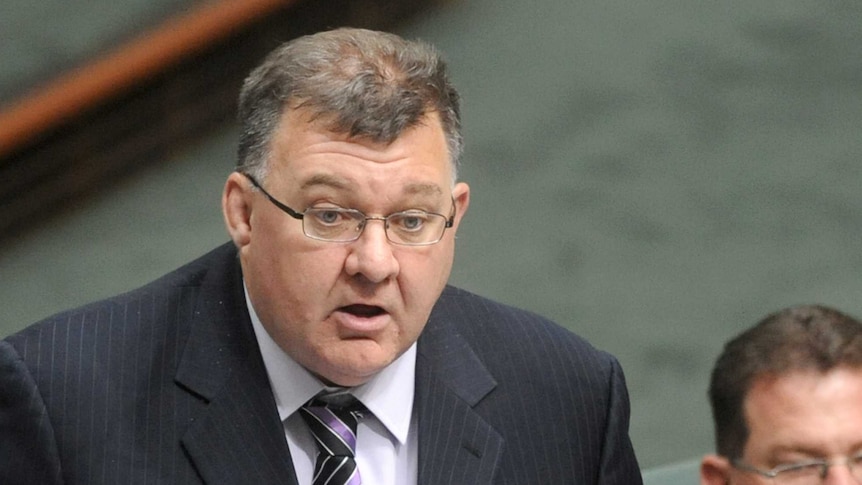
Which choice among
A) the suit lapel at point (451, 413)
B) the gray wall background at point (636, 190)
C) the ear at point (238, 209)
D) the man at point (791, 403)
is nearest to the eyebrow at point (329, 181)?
the ear at point (238, 209)

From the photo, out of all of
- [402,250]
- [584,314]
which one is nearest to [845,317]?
[402,250]

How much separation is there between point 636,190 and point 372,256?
6.38 feet

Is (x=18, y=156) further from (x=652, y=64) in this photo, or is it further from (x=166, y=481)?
(x=166, y=481)

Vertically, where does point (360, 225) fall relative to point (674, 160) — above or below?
below

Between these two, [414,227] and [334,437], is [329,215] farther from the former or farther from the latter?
[334,437]

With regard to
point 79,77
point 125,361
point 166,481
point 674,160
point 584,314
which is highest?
point 79,77

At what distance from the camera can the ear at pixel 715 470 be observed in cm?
208

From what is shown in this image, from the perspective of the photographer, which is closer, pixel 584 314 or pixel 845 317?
pixel 845 317

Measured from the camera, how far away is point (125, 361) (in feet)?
7.68

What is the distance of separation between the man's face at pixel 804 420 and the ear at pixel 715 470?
17 mm

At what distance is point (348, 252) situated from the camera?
2.21 metres

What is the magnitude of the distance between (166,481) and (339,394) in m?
0.25

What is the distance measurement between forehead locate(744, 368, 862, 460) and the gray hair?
0.52 m

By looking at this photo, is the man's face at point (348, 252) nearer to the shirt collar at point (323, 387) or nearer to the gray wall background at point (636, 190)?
the shirt collar at point (323, 387)
